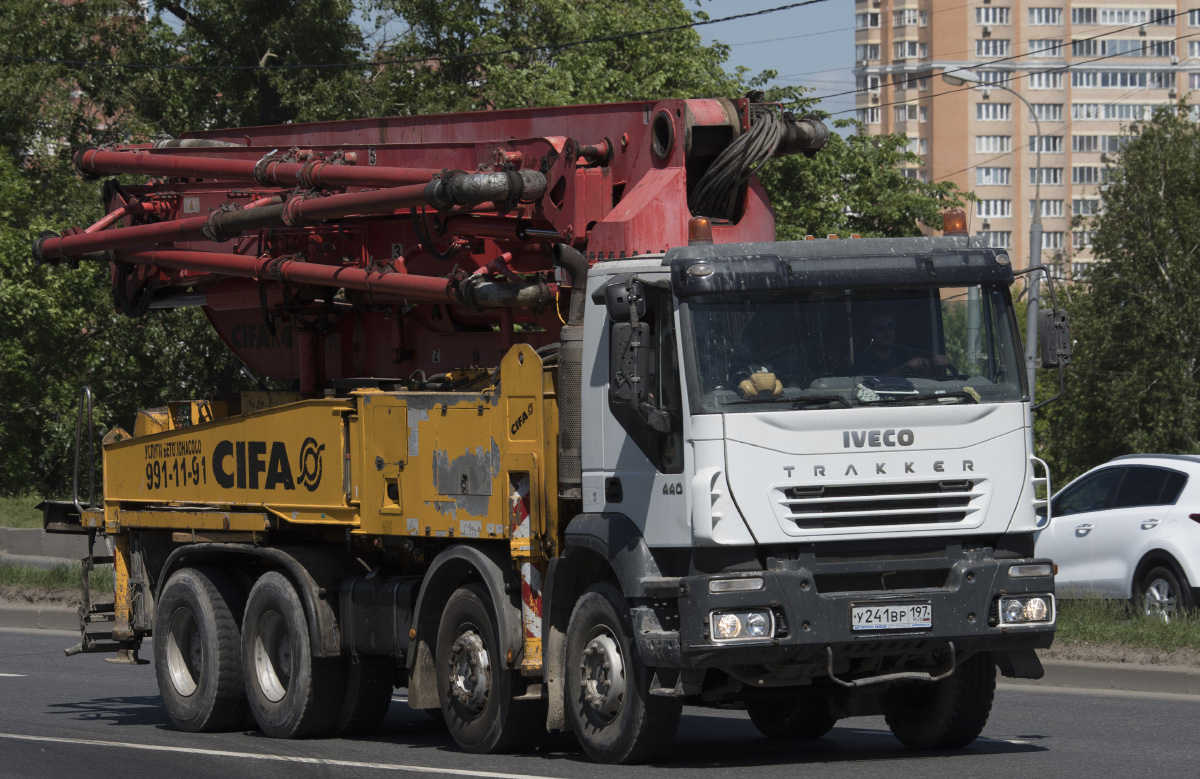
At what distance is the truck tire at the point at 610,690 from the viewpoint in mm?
8484

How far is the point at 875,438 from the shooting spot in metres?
8.27

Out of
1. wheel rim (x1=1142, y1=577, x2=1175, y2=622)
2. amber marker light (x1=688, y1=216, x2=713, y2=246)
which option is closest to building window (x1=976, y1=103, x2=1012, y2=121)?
wheel rim (x1=1142, y1=577, x2=1175, y2=622)

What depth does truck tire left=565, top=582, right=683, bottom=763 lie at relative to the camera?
27.8ft

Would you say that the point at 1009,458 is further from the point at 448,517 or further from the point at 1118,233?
the point at 1118,233

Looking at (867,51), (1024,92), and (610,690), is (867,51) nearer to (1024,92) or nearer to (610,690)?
(1024,92)

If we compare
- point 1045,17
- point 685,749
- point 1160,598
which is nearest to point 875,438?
point 685,749

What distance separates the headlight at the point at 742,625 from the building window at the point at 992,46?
149 meters

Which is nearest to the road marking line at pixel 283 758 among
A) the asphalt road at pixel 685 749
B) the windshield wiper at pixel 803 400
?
the asphalt road at pixel 685 749

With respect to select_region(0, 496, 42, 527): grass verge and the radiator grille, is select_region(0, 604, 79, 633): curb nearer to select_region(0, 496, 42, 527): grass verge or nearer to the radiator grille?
select_region(0, 496, 42, 527): grass verge

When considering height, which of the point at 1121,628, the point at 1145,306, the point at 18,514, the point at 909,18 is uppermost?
the point at 909,18

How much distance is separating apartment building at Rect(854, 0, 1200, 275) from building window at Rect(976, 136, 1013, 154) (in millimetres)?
84

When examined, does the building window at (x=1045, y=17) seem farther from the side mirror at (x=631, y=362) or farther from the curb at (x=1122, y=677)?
the side mirror at (x=631, y=362)

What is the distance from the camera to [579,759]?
361 inches

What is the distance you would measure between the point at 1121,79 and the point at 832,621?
154 m
